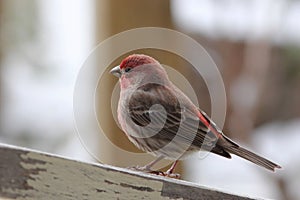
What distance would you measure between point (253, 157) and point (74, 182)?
96 centimetres

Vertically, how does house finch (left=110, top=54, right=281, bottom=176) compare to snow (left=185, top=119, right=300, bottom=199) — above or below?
above

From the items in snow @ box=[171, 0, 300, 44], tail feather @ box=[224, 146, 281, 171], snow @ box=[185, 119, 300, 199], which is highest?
snow @ box=[171, 0, 300, 44]

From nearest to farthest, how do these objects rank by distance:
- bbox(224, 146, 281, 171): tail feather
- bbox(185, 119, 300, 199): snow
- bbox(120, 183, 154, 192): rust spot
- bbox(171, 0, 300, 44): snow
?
bbox(120, 183, 154, 192): rust spot < bbox(224, 146, 281, 171): tail feather < bbox(171, 0, 300, 44): snow < bbox(185, 119, 300, 199): snow

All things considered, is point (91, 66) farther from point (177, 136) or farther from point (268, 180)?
point (177, 136)

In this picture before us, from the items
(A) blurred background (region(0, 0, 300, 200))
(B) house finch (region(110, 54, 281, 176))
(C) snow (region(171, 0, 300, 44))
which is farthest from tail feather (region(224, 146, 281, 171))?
(C) snow (region(171, 0, 300, 44))

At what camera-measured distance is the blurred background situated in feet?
16.9

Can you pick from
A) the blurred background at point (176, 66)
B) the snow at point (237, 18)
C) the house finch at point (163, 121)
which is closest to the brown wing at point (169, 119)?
the house finch at point (163, 121)

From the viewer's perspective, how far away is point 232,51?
567cm

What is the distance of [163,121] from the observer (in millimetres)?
2740

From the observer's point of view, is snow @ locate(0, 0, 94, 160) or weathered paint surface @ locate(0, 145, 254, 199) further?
snow @ locate(0, 0, 94, 160)

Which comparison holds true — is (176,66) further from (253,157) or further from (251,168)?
(253,157)

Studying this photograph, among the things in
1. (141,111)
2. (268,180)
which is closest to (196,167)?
(268,180)

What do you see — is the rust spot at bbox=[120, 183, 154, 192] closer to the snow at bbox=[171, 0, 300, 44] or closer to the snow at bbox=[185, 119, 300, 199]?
the snow at bbox=[171, 0, 300, 44]

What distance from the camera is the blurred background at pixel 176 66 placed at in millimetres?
5160
